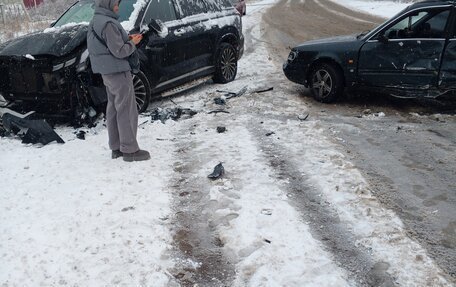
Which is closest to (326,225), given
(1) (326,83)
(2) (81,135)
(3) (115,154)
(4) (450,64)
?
(3) (115,154)

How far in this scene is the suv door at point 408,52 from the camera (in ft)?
21.4

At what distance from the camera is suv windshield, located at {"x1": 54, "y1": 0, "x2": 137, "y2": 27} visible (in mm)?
7074

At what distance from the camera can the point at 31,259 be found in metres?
3.36

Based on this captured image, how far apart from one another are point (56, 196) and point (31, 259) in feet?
3.57

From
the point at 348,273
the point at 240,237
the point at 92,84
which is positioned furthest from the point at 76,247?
the point at 92,84

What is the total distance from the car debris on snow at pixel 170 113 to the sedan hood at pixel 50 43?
155cm

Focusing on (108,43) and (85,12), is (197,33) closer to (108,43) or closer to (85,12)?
(85,12)

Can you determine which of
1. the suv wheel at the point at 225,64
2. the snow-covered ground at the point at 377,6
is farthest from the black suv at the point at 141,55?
the snow-covered ground at the point at 377,6

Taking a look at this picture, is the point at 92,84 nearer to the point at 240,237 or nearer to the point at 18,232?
the point at 18,232

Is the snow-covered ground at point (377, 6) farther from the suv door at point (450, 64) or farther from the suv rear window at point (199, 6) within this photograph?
the suv door at point (450, 64)

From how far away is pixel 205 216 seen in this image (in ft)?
13.2

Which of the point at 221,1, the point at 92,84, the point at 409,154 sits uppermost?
the point at 221,1

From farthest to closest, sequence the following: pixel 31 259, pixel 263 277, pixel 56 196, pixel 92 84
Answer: pixel 92 84 < pixel 56 196 < pixel 31 259 < pixel 263 277

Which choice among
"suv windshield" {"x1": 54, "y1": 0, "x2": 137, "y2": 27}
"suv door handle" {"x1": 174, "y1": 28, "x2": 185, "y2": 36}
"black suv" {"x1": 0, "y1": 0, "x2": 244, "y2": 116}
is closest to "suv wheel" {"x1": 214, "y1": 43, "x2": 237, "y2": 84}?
"black suv" {"x1": 0, "y1": 0, "x2": 244, "y2": 116}
